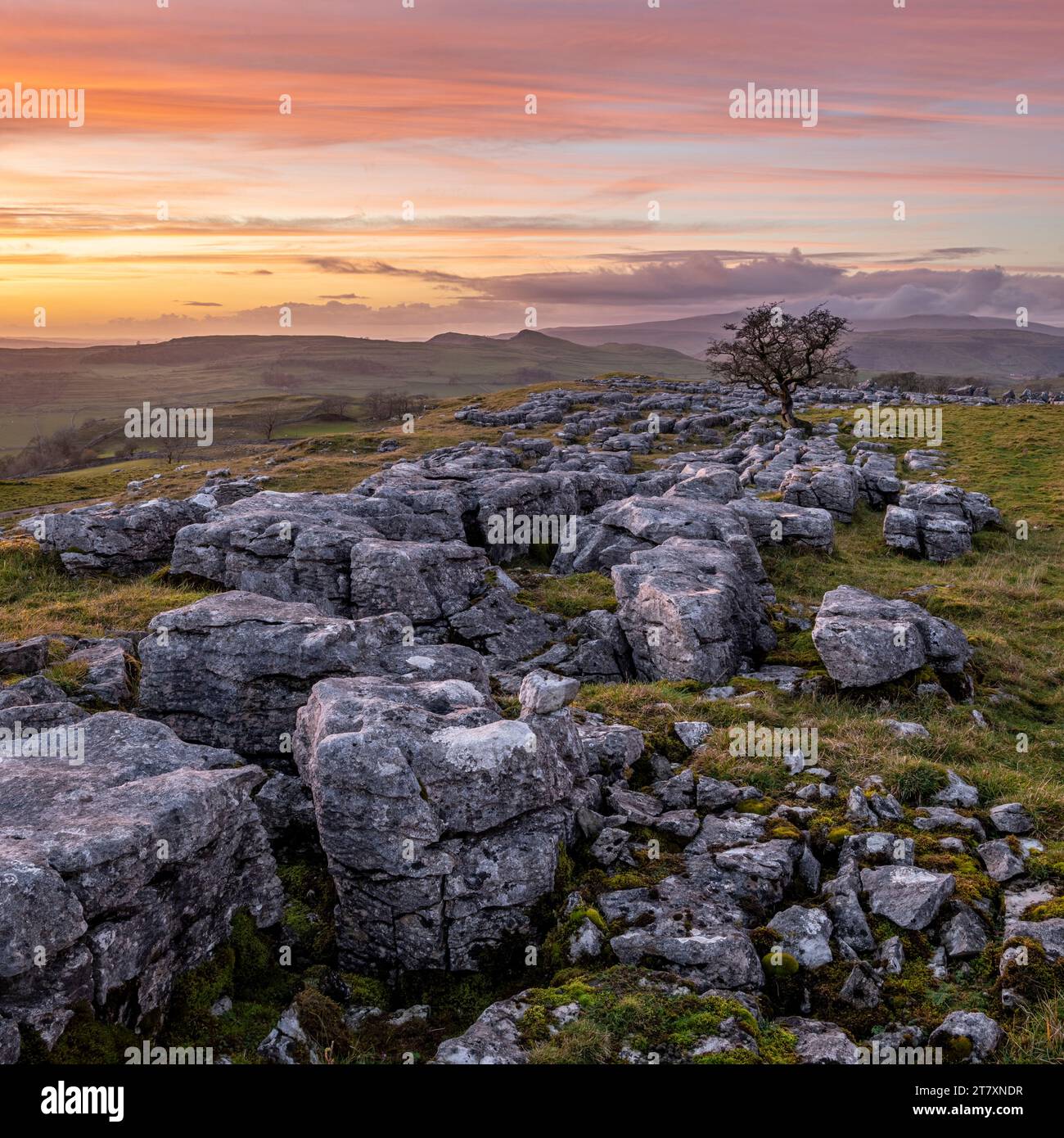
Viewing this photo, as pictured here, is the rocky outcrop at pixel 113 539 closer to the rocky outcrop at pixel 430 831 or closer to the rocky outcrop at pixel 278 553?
the rocky outcrop at pixel 278 553

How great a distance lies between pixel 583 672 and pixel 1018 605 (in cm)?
1746

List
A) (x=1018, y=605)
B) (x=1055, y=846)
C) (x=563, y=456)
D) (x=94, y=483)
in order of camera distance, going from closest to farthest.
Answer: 1. (x=1055, y=846)
2. (x=1018, y=605)
3. (x=563, y=456)
4. (x=94, y=483)

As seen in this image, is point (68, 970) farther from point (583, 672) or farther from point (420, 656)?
point (583, 672)

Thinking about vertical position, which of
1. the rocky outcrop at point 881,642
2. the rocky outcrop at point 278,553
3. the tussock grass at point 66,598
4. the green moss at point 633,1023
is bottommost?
the green moss at point 633,1023

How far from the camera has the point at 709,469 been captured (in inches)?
1601

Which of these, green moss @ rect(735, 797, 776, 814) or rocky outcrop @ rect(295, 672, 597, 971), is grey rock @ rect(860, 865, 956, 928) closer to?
green moss @ rect(735, 797, 776, 814)

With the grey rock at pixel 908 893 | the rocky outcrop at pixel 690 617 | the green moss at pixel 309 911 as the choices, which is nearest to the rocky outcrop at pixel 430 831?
the green moss at pixel 309 911

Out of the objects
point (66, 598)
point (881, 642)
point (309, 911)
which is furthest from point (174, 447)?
point (309, 911)

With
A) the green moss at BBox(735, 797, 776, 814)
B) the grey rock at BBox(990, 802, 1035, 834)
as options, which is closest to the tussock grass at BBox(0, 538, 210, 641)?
the green moss at BBox(735, 797, 776, 814)

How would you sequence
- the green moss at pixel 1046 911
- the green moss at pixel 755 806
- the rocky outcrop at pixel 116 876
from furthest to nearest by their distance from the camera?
the green moss at pixel 755 806 < the green moss at pixel 1046 911 < the rocky outcrop at pixel 116 876

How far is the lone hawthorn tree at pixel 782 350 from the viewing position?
6341 cm

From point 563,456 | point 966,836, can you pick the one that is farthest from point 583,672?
point 563,456

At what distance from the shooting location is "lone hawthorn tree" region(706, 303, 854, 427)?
63406 millimetres

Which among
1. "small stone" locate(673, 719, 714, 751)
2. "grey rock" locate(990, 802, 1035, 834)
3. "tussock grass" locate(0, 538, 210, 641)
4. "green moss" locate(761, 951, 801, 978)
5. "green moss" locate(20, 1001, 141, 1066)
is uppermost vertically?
"tussock grass" locate(0, 538, 210, 641)
